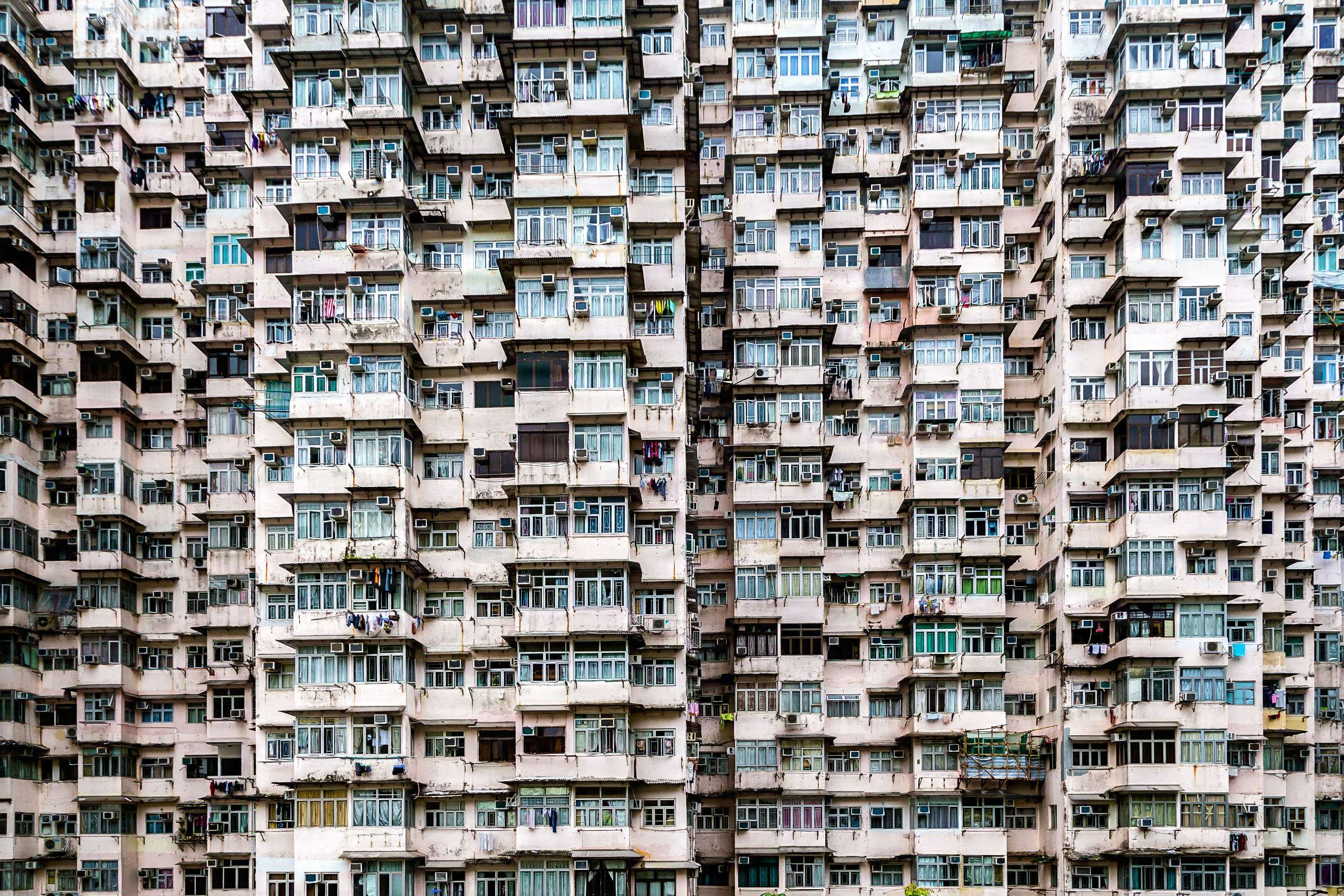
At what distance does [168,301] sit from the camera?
137ft

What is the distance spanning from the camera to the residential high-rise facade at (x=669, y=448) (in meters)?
35.0

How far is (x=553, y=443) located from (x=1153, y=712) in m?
18.4

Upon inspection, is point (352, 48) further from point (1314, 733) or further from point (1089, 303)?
point (1314, 733)

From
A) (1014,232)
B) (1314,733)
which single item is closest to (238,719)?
(1014,232)

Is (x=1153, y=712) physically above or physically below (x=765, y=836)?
above

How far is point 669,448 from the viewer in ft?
119

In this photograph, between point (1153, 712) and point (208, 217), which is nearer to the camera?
point (1153, 712)

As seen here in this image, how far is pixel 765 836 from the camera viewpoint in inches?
1506

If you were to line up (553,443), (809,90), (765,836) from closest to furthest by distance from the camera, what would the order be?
(553,443) → (765,836) → (809,90)

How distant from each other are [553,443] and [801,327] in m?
9.41

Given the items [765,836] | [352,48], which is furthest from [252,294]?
[765,836]

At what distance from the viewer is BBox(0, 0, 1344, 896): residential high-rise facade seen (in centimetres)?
3497

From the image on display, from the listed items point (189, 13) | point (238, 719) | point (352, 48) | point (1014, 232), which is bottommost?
point (238, 719)

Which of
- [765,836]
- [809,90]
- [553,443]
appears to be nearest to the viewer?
[553,443]
